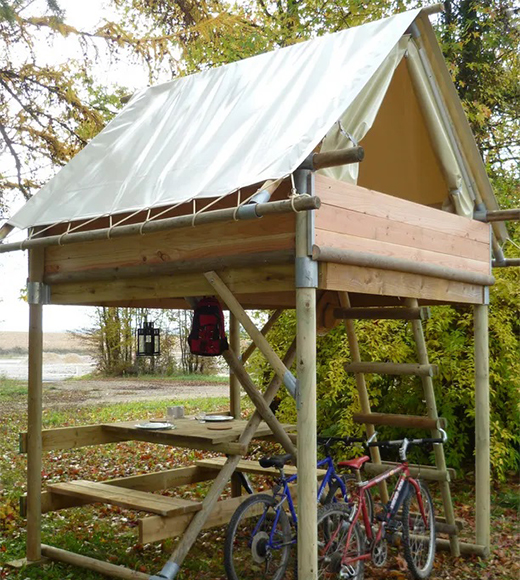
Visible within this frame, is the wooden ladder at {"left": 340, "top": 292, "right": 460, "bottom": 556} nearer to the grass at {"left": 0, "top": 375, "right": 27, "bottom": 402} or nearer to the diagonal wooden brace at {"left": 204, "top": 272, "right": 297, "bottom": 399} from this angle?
the diagonal wooden brace at {"left": 204, "top": 272, "right": 297, "bottom": 399}

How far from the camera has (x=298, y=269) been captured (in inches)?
167

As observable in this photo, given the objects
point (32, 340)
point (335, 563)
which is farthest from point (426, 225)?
point (32, 340)

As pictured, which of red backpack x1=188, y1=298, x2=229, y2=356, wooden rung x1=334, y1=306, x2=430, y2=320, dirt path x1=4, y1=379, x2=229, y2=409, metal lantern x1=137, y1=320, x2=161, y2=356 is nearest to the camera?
red backpack x1=188, y1=298, x2=229, y2=356

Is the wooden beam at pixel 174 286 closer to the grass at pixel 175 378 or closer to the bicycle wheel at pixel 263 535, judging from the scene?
the bicycle wheel at pixel 263 535

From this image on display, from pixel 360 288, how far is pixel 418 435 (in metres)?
4.54

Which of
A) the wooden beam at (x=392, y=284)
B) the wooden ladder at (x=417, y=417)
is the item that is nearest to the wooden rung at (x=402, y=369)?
the wooden ladder at (x=417, y=417)

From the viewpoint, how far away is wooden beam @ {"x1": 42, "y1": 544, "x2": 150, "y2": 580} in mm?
5180

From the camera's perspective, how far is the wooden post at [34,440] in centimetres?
584

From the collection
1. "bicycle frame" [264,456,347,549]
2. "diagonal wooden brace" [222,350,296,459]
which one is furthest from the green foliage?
"diagonal wooden brace" [222,350,296,459]

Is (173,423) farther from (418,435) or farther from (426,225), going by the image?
(418,435)

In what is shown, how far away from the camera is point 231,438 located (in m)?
5.43

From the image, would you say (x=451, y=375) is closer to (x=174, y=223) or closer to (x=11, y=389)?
(x=174, y=223)

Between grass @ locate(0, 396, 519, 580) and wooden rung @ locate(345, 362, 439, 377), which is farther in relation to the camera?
wooden rung @ locate(345, 362, 439, 377)

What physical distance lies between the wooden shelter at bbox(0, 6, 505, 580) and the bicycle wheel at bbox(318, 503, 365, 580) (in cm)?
51
